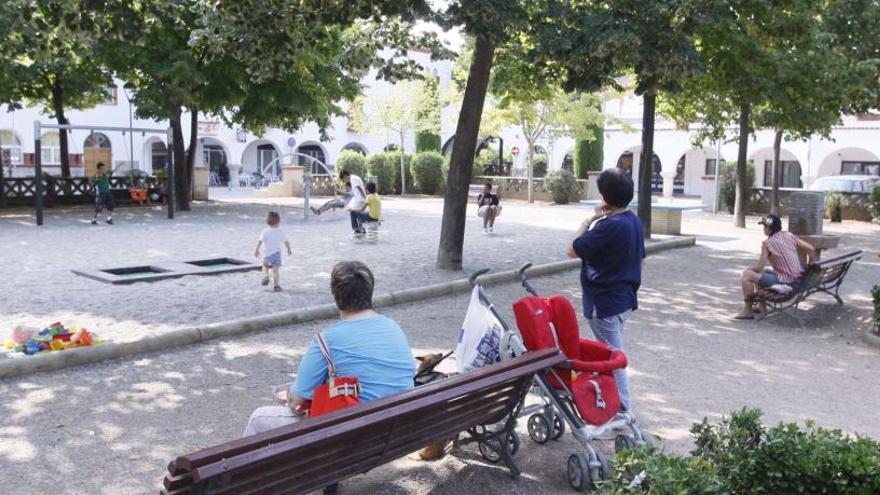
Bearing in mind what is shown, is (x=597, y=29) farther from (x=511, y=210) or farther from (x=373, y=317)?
(x=511, y=210)

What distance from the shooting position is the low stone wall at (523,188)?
38.2m

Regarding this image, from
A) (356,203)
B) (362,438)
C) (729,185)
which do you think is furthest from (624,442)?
(729,185)

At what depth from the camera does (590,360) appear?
17.4ft

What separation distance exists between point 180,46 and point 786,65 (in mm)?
15642

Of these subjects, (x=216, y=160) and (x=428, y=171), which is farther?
(x=216, y=160)

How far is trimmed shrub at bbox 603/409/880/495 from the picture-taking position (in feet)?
12.0

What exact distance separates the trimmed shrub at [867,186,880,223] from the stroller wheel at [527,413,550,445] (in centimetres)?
2453

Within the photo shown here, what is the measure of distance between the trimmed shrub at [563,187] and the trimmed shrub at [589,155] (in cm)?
431

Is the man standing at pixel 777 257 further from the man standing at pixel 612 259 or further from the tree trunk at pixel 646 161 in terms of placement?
the tree trunk at pixel 646 161

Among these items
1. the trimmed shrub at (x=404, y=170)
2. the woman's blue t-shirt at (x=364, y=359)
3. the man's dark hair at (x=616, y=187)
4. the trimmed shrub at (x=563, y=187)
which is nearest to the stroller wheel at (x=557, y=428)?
the man's dark hair at (x=616, y=187)

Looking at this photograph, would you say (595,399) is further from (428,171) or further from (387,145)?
(387,145)

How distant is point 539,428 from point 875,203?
80.9ft

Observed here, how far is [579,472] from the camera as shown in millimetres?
4758

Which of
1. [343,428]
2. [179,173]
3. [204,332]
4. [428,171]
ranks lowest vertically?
[204,332]
